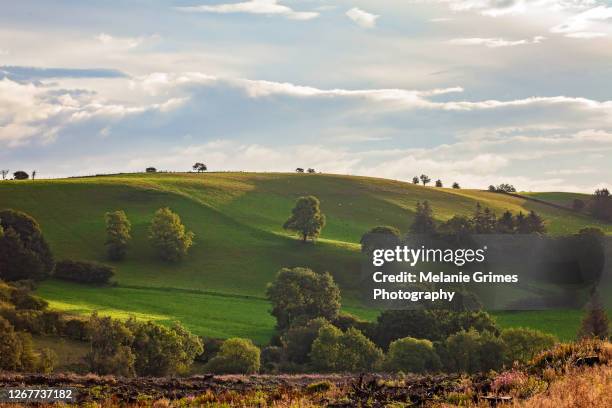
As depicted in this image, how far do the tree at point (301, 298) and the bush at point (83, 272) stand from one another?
3449 centimetres

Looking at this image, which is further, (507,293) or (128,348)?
(507,293)

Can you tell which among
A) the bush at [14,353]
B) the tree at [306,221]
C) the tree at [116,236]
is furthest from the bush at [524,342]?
the tree at [116,236]

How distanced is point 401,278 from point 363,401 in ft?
283

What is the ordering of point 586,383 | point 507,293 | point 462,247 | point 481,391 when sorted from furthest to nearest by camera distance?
point 462,247 → point 507,293 → point 481,391 → point 586,383

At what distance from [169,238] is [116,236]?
974 centimetres

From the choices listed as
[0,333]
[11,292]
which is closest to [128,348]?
[0,333]

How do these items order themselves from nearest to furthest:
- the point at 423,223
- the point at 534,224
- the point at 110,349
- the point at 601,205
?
the point at 110,349
the point at 534,224
the point at 423,223
the point at 601,205

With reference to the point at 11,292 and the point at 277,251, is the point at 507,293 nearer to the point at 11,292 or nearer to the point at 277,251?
the point at 277,251

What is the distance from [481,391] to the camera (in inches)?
760

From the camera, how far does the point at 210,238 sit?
143 metres

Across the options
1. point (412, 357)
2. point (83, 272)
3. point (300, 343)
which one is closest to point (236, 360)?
point (300, 343)

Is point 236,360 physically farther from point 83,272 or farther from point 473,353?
point 83,272

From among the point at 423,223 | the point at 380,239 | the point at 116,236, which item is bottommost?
the point at 116,236

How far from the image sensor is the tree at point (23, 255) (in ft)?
360
